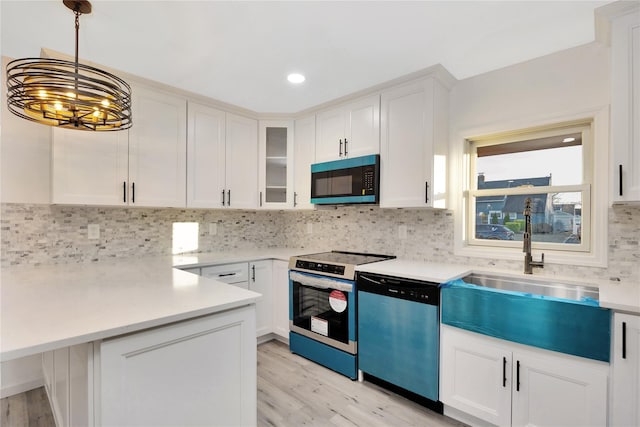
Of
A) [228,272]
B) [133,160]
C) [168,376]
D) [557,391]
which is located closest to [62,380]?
[168,376]

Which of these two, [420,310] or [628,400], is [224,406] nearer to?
[420,310]

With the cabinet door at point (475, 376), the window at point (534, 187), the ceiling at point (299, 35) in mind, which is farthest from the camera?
the window at point (534, 187)

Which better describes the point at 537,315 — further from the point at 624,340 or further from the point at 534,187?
the point at 534,187

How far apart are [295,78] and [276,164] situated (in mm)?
1153

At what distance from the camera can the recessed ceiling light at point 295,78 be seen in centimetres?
236

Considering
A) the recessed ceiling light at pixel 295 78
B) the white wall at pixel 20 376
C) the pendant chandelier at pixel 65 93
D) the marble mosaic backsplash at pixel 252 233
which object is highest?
the recessed ceiling light at pixel 295 78

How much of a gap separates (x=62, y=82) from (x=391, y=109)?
6.87ft

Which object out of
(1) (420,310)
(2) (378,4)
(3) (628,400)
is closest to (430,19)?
(2) (378,4)

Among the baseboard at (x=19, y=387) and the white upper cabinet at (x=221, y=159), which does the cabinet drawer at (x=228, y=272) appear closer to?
the white upper cabinet at (x=221, y=159)

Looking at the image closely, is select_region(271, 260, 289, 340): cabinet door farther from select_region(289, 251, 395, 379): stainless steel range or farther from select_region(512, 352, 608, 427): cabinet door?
select_region(512, 352, 608, 427): cabinet door

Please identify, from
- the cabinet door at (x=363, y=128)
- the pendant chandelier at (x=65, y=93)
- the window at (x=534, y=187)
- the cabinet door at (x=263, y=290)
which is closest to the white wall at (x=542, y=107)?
the window at (x=534, y=187)

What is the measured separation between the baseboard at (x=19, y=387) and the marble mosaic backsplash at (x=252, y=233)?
895 mm

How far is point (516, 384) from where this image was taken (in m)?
1.66

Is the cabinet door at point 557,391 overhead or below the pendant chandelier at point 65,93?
below
